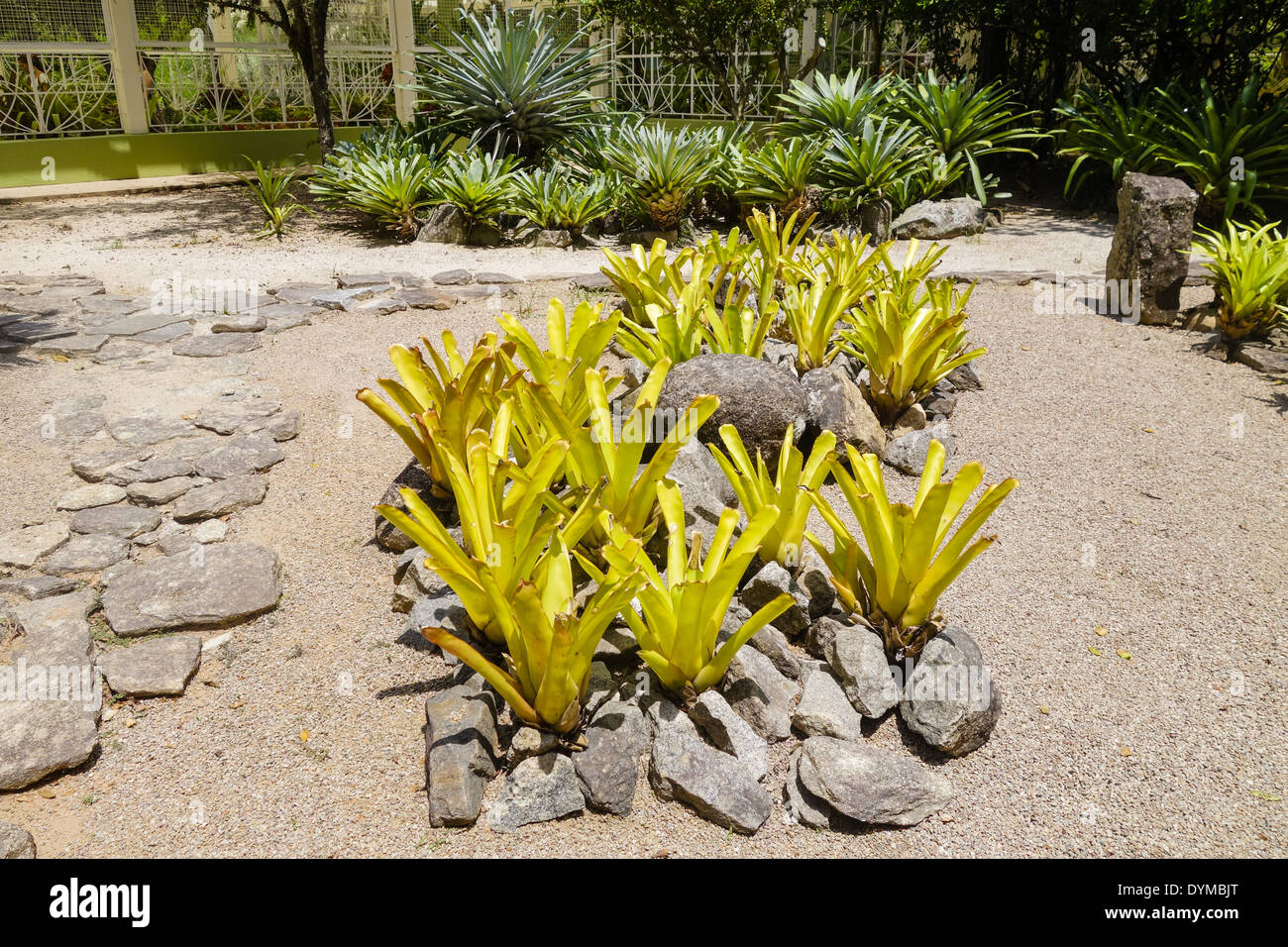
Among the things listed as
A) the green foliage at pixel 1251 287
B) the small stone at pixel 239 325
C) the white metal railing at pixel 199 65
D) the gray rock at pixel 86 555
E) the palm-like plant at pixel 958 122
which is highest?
the white metal railing at pixel 199 65

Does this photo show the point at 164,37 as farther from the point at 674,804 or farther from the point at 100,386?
the point at 674,804

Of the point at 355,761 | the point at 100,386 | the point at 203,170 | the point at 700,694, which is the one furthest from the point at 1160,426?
the point at 203,170

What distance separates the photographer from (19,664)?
2.40 meters

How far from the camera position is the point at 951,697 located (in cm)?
228

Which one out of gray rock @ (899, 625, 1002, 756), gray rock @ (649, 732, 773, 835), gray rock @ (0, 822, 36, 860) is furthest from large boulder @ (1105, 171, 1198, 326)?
gray rock @ (0, 822, 36, 860)

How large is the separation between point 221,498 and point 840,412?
2362mm

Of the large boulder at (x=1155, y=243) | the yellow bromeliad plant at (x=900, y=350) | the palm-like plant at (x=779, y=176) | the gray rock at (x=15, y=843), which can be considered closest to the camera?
the gray rock at (x=15, y=843)

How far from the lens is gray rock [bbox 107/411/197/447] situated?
3.79 m

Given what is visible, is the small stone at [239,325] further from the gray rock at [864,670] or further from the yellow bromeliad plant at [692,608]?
the gray rock at [864,670]

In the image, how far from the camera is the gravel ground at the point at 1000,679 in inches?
78.9

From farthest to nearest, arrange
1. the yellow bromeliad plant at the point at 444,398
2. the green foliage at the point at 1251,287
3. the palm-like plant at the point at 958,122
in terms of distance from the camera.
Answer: the palm-like plant at the point at 958,122
the green foliage at the point at 1251,287
the yellow bromeliad plant at the point at 444,398

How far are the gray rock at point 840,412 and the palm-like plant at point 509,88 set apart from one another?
5.41 m

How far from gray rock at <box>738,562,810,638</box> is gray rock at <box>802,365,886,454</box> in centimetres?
107

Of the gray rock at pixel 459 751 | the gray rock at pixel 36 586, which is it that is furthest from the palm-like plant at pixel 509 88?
the gray rock at pixel 459 751
